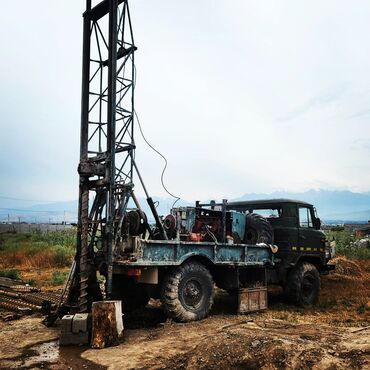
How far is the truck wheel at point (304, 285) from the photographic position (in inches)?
437

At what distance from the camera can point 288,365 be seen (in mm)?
5684

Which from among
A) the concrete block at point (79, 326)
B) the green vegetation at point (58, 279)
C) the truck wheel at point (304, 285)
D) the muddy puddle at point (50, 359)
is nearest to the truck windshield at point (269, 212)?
the truck wheel at point (304, 285)

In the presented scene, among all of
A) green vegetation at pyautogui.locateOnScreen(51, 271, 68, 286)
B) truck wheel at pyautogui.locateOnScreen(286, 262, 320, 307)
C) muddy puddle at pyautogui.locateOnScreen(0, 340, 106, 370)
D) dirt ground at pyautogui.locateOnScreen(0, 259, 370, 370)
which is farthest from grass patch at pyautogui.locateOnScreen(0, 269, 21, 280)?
truck wheel at pyautogui.locateOnScreen(286, 262, 320, 307)

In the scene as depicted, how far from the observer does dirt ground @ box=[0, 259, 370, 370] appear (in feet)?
19.5

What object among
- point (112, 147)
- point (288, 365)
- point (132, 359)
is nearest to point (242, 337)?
point (288, 365)

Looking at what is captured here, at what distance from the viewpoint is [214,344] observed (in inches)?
253

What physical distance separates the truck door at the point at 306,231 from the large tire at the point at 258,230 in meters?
0.97

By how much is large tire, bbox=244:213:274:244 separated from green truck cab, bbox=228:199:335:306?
28 mm

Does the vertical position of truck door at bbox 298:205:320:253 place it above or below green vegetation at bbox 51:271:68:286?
above

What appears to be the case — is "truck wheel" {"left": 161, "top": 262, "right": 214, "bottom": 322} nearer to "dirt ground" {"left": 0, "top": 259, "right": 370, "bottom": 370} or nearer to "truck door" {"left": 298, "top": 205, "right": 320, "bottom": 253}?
"dirt ground" {"left": 0, "top": 259, "right": 370, "bottom": 370}

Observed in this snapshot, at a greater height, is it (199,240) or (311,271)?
(199,240)

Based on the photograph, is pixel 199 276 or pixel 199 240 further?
pixel 199 240

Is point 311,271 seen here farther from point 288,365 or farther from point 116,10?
point 116,10

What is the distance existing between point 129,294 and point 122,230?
171 centimetres
